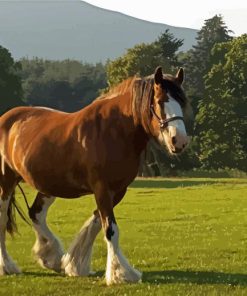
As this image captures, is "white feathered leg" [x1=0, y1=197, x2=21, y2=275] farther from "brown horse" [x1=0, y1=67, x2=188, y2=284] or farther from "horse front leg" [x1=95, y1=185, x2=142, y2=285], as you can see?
"horse front leg" [x1=95, y1=185, x2=142, y2=285]

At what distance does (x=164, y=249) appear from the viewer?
1408cm

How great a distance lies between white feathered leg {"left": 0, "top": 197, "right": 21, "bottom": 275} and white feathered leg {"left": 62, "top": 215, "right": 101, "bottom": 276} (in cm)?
103

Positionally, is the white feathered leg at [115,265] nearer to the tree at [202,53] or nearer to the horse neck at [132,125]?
the horse neck at [132,125]

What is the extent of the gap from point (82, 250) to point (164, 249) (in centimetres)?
423

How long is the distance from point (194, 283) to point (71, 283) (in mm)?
1797

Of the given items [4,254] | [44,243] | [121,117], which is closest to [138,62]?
[44,243]

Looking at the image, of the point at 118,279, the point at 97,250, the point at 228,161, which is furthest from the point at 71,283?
the point at 228,161

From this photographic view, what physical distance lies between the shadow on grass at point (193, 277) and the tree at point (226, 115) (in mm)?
52997

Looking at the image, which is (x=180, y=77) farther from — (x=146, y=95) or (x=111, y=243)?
(x=111, y=243)

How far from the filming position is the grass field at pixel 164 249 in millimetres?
9258

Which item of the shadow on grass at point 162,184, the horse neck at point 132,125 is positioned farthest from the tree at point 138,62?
the horse neck at point 132,125

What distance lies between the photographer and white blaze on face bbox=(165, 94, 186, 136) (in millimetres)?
8727

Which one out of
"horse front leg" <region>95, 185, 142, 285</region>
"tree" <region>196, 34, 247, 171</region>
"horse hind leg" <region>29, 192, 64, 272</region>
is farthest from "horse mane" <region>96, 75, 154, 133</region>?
"tree" <region>196, 34, 247, 171</region>

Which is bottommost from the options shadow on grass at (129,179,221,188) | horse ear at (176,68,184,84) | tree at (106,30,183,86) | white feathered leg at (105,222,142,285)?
shadow on grass at (129,179,221,188)
